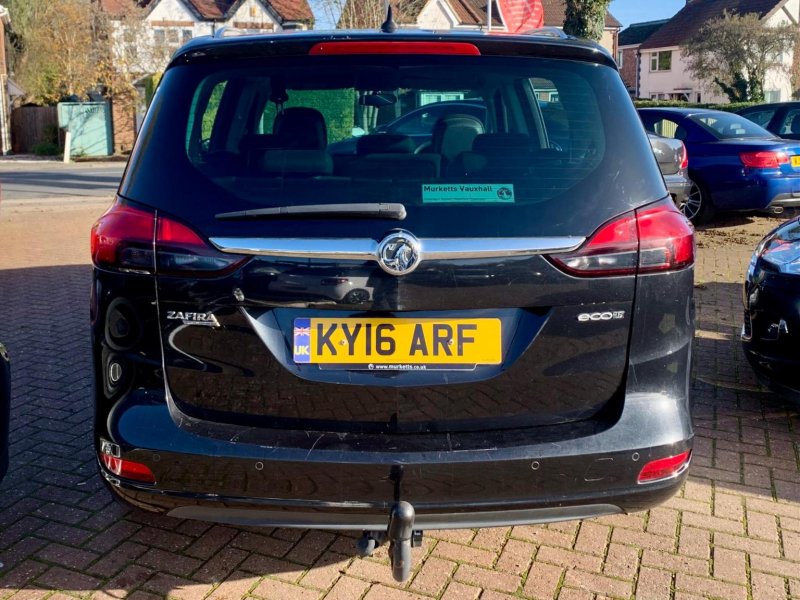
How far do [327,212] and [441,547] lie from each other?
4.76 feet

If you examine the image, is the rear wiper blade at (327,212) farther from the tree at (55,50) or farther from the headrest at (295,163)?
the tree at (55,50)

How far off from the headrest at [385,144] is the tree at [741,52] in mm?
42431

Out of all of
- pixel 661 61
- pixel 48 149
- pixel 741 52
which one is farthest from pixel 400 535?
pixel 661 61

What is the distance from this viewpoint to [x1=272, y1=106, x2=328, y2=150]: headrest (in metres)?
2.74

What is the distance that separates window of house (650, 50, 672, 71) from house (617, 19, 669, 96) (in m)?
2.27

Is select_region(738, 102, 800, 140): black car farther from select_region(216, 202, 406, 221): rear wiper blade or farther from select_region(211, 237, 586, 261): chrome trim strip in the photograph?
select_region(216, 202, 406, 221): rear wiper blade

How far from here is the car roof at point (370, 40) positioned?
2693mm

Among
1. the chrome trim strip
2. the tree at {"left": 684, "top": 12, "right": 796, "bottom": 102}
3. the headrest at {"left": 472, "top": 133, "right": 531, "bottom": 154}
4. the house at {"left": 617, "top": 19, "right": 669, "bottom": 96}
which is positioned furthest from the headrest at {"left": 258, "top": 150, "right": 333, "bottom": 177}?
the house at {"left": 617, "top": 19, "right": 669, "bottom": 96}

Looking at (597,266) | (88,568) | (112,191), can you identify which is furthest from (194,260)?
(112,191)

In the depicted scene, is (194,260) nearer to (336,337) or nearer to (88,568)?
(336,337)

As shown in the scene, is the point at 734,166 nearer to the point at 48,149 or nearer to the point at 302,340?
the point at 302,340

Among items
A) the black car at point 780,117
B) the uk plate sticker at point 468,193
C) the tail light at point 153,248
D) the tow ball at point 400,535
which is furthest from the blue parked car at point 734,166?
the tail light at point 153,248

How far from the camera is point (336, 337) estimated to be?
2477 millimetres

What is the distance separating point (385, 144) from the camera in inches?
107
